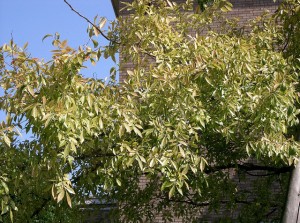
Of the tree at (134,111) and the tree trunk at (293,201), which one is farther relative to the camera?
the tree trunk at (293,201)

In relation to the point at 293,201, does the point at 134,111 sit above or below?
above

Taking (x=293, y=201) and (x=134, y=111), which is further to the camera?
(x=293, y=201)

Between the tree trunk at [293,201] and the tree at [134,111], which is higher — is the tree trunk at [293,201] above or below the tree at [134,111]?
below

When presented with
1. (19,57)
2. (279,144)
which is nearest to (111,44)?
(19,57)

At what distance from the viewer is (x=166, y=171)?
Answer: 5949 mm

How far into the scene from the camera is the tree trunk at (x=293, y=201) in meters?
7.30

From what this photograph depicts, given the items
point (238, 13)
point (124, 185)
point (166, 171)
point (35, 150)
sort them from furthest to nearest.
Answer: point (238, 13) → point (124, 185) → point (35, 150) → point (166, 171)

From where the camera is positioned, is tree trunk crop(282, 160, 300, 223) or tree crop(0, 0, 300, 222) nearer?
tree crop(0, 0, 300, 222)

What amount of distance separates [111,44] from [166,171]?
191 cm

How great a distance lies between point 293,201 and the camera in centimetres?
739

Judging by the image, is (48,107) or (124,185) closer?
(48,107)

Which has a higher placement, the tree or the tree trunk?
the tree

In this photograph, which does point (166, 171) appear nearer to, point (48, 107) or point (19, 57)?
point (48, 107)

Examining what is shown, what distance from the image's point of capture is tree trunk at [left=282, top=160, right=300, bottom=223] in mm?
7305
